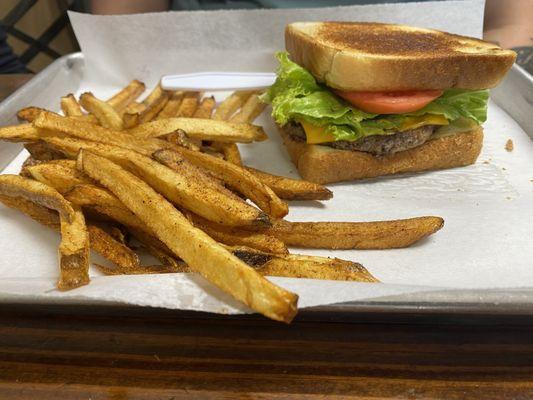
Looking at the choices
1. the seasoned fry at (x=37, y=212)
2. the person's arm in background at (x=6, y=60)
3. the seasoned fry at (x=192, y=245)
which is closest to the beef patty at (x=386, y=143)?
the seasoned fry at (x=192, y=245)

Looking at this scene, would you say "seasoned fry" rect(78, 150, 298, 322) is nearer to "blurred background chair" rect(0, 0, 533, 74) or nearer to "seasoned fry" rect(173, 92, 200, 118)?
"seasoned fry" rect(173, 92, 200, 118)

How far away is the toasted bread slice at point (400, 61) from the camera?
1841 mm

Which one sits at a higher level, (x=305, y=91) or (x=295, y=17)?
(x=295, y=17)

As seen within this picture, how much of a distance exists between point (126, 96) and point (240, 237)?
1.35 m

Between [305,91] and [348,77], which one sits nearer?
[348,77]

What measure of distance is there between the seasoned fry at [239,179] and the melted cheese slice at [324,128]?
54 centimetres

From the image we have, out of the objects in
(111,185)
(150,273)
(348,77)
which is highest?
(348,77)

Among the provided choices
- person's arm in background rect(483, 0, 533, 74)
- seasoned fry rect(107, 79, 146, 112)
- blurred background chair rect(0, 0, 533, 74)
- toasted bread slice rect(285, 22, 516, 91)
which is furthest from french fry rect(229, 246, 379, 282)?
person's arm in background rect(483, 0, 533, 74)

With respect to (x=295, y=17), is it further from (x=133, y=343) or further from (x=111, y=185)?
(x=133, y=343)

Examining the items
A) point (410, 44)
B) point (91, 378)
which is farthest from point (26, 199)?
point (410, 44)

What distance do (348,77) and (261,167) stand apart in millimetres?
520

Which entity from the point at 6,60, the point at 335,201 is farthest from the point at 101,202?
the point at 6,60

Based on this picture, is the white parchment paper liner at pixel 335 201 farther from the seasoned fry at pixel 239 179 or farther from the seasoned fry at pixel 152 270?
the seasoned fry at pixel 239 179

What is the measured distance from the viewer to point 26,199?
144 centimetres
